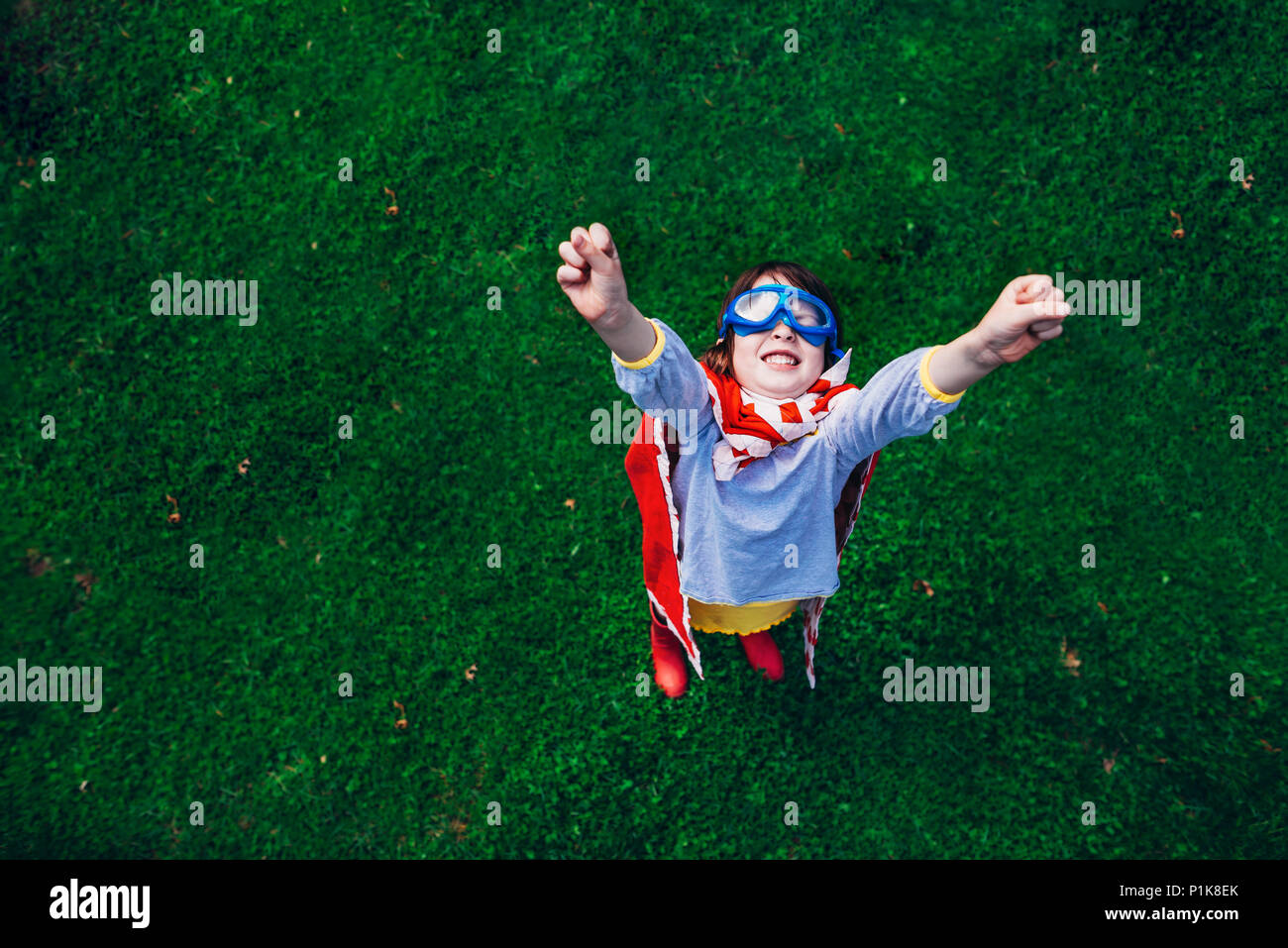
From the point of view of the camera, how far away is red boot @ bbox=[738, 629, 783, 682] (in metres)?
4.95

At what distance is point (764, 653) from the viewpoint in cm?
498

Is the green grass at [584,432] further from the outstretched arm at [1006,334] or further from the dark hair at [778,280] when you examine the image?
the outstretched arm at [1006,334]

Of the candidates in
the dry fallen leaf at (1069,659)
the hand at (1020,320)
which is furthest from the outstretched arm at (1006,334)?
the dry fallen leaf at (1069,659)

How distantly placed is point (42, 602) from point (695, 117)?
5.19 meters

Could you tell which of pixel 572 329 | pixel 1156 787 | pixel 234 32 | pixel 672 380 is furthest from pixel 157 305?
pixel 1156 787

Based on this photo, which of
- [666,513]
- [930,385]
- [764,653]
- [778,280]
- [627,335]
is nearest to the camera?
[627,335]

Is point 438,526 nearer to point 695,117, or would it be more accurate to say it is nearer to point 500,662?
point 500,662

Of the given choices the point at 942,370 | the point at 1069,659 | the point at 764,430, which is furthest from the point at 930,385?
the point at 1069,659

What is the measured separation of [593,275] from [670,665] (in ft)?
9.69

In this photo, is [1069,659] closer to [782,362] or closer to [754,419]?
[782,362]

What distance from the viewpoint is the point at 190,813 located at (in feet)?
16.9

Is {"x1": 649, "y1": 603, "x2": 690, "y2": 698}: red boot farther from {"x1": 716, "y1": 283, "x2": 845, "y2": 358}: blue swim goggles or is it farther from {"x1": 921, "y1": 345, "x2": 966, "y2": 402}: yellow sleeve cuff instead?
{"x1": 921, "y1": 345, "x2": 966, "y2": 402}: yellow sleeve cuff

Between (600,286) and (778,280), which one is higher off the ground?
(778,280)

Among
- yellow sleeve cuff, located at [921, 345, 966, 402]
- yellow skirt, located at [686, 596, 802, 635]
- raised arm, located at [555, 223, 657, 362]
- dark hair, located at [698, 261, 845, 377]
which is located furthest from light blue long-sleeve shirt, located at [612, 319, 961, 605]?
dark hair, located at [698, 261, 845, 377]
